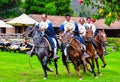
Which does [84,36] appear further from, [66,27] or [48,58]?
[48,58]

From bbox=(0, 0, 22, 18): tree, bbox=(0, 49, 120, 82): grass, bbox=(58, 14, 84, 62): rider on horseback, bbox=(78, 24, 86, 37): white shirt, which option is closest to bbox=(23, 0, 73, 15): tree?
bbox=(0, 0, 22, 18): tree

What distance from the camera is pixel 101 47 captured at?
→ 1730cm

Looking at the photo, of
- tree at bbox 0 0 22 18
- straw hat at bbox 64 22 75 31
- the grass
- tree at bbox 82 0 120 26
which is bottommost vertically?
tree at bbox 0 0 22 18

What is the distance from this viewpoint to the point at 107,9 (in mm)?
5441

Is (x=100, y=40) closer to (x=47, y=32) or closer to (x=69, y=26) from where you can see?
(x=69, y=26)

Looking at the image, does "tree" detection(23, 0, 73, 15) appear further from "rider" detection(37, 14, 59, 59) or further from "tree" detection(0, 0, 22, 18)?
"rider" detection(37, 14, 59, 59)

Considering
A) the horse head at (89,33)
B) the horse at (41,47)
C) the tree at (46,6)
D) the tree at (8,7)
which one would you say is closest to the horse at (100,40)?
the horse head at (89,33)

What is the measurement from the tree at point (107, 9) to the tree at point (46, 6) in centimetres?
5939

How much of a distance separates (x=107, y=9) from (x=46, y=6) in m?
60.2

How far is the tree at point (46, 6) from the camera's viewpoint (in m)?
66.1

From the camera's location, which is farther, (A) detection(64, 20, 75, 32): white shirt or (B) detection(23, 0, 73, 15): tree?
(B) detection(23, 0, 73, 15): tree

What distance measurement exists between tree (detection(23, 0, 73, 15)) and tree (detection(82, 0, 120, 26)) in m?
59.4

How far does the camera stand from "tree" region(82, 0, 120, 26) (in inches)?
210

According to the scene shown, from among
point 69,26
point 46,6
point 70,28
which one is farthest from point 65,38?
point 46,6
